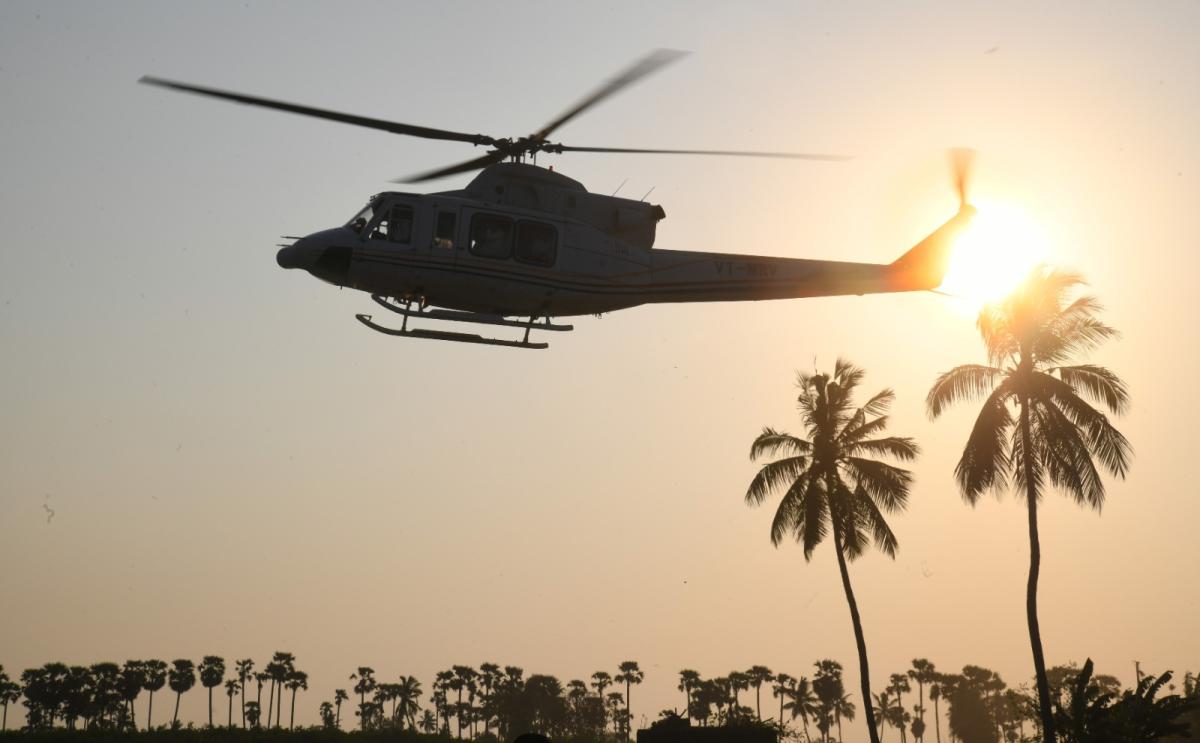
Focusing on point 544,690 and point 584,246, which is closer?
point 584,246

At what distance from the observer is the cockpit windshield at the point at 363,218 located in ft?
90.5

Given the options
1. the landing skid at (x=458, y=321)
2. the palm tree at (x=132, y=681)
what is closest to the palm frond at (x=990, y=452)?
the landing skid at (x=458, y=321)

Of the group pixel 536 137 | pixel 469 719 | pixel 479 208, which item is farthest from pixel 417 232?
pixel 469 719

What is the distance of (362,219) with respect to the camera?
27.8 meters

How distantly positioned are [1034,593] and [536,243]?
2169 cm

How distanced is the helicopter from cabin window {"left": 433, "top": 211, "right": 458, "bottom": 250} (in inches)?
0.9

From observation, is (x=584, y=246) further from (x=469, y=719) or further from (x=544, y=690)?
(x=469, y=719)

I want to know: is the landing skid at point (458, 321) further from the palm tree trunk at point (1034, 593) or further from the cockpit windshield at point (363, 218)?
the palm tree trunk at point (1034, 593)

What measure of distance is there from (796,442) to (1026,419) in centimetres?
944

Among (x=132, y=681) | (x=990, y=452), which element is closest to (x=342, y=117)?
(x=990, y=452)

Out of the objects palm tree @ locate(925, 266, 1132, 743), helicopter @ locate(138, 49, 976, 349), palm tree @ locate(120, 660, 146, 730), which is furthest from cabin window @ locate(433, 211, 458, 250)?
palm tree @ locate(120, 660, 146, 730)

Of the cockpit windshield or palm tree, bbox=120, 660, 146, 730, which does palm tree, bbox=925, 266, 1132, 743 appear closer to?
the cockpit windshield

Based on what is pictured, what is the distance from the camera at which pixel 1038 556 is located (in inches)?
1577

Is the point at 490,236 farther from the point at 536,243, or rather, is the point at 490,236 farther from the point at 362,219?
the point at 362,219
